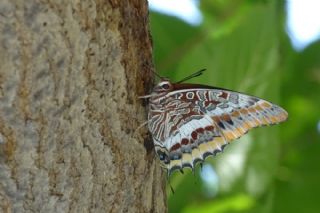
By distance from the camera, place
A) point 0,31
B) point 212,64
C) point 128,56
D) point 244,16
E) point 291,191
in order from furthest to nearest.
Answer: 1. point 291,191
2. point 244,16
3. point 212,64
4. point 128,56
5. point 0,31

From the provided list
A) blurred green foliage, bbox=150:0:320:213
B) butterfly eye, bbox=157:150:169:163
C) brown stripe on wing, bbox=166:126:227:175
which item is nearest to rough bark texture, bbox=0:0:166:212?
butterfly eye, bbox=157:150:169:163

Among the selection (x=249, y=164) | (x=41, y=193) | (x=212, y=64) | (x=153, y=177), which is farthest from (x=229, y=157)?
(x=41, y=193)

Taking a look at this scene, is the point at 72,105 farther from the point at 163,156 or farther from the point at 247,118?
the point at 247,118

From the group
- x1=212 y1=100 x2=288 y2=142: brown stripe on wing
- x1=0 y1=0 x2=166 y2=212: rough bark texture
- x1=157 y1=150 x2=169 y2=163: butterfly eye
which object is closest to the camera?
x1=0 y1=0 x2=166 y2=212: rough bark texture

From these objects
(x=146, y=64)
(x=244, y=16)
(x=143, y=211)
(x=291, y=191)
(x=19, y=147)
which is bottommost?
(x=291, y=191)

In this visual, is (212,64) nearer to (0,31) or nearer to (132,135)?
(132,135)

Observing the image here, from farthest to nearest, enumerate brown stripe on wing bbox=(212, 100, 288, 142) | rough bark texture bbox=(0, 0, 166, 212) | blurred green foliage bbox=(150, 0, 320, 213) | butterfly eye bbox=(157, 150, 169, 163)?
blurred green foliage bbox=(150, 0, 320, 213)
brown stripe on wing bbox=(212, 100, 288, 142)
butterfly eye bbox=(157, 150, 169, 163)
rough bark texture bbox=(0, 0, 166, 212)

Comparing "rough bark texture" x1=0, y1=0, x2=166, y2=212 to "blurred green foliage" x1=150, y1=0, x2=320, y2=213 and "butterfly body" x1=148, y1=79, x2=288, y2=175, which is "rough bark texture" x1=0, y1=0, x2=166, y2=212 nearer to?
"butterfly body" x1=148, y1=79, x2=288, y2=175
